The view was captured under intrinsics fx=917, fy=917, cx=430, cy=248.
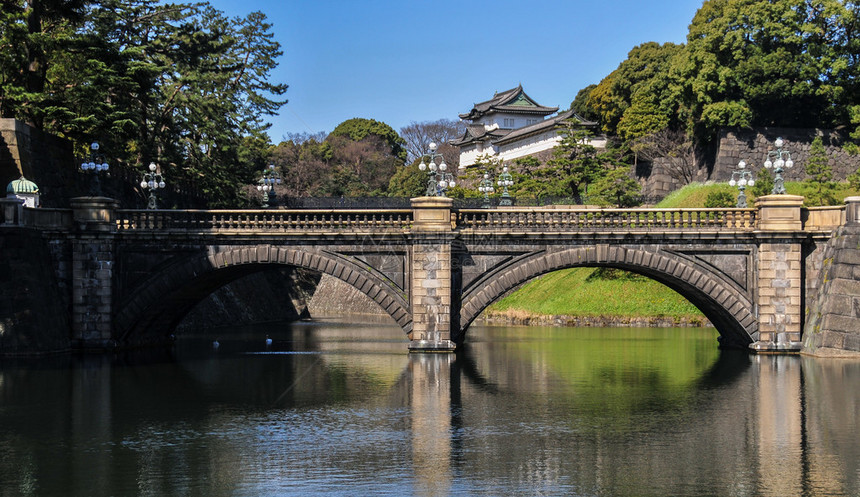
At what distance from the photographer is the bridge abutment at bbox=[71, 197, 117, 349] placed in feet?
127

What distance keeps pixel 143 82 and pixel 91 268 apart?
1557 cm

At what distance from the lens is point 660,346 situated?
44.8 m

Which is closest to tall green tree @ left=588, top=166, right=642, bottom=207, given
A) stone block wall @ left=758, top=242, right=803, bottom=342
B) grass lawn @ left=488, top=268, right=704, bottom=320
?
grass lawn @ left=488, top=268, right=704, bottom=320

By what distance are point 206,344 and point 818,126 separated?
47307 millimetres

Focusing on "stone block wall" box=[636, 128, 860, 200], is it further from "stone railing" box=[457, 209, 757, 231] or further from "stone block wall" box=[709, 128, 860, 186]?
"stone railing" box=[457, 209, 757, 231]

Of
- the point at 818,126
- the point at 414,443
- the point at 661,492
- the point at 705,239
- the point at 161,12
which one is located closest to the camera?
the point at 661,492

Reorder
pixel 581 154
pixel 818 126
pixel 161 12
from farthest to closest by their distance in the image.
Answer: pixel 581 154 → pixel 818 126 → pixel 161 12

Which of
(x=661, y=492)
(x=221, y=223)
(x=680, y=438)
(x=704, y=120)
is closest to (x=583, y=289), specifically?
(x=704, y=120)

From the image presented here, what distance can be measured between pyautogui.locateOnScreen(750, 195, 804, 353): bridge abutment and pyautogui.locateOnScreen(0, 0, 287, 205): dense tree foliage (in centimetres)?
3097

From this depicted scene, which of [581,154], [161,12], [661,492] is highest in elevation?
[161,12]

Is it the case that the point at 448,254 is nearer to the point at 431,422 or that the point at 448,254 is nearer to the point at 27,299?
the point at 431,422

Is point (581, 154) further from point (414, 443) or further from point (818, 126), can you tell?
point (414, 443)

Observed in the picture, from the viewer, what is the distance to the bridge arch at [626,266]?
38.2m

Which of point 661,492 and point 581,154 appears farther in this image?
point 581,154
